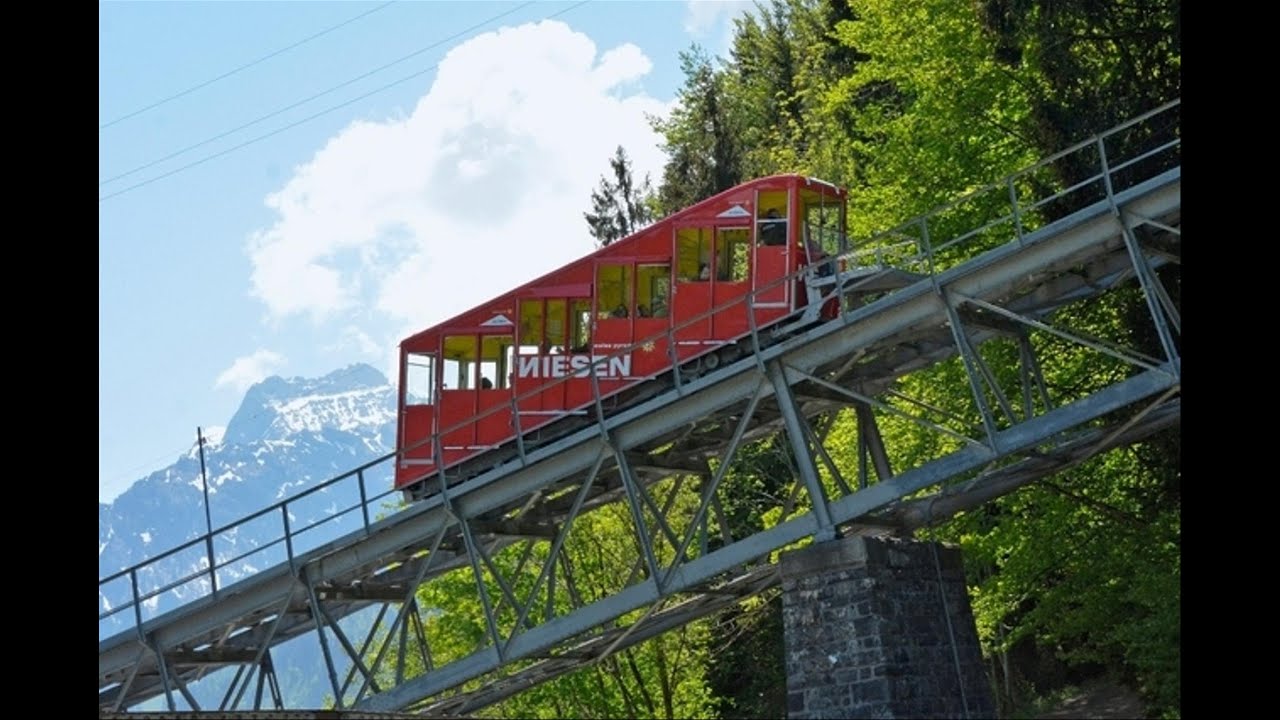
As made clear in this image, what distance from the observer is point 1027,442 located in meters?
21.5

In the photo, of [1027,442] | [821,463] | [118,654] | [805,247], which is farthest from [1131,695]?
[118,654]

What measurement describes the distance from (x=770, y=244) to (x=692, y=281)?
54.5 inches

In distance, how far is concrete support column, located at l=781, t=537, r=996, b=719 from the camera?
70.2 feet

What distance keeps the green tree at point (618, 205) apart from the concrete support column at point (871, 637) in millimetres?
45545

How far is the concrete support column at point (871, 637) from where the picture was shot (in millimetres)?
21391

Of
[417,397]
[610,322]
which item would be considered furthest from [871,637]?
[417,397]

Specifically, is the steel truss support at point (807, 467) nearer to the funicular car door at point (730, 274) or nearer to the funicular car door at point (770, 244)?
the funicular car door at point (770, 244)

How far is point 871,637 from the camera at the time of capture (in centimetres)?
2141

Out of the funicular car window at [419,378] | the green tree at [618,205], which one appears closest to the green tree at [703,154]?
the green tree at [618,205]

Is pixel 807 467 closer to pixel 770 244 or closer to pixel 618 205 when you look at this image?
pixel 770 244

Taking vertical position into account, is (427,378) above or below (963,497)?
above

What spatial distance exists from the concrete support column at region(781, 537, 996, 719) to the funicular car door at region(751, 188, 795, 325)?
5.68m

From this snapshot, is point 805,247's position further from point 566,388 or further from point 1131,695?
point 1131,695
